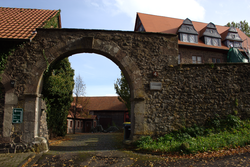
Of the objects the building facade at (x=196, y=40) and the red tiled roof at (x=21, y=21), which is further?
the building facade at (x=196, y=40)

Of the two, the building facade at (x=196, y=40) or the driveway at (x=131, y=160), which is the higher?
the building facade at (x=196, y=40)

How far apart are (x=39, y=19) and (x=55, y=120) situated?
19.4ft

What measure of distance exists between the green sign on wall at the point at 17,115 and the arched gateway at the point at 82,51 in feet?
0.37

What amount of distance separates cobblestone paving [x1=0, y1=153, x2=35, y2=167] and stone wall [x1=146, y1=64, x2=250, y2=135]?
4337 millimetres

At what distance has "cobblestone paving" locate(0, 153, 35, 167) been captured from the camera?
504cm

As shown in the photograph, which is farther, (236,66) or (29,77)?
(236,66)

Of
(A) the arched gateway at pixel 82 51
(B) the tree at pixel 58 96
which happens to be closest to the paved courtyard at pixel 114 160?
(A) the arched gateway at pixel 82 51

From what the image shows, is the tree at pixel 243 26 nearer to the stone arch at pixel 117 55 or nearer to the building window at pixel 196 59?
the building window at pixel 196 59

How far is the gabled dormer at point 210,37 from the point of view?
1830cm

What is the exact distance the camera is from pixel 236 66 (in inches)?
307

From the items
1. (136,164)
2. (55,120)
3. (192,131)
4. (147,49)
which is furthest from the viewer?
(55,120)

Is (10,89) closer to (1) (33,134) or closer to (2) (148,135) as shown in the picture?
(1) (33,134)

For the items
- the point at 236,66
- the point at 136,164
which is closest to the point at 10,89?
the point at 136,164

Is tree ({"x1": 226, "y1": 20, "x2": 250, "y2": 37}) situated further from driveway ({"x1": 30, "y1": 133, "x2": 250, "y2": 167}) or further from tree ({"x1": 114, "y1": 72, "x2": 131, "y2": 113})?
driveway ({"x1": 30, "y1": 133, "x2": 250, "y2": 167})
